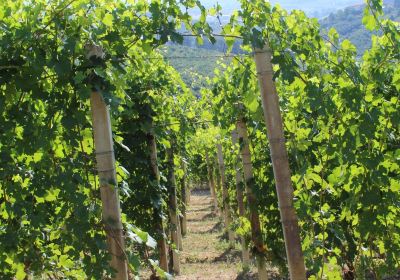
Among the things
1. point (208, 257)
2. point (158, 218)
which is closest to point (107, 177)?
point (158, 218)

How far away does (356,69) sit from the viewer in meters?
3.59

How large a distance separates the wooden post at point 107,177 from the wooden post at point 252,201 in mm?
3975

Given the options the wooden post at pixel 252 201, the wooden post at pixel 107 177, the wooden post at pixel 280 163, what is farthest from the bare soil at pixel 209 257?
the wooden post at pixel 107 177

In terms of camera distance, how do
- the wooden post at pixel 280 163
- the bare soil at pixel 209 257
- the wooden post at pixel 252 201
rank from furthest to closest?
the bare soil at pixel 209 257 < the wooden post at pixel 252 201 < the wooden post at pixel 280 163

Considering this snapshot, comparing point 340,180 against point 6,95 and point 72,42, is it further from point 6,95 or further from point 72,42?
point 6,95

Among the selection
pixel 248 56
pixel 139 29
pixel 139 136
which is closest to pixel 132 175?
pixel 139 136

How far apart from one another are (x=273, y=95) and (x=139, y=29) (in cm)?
93

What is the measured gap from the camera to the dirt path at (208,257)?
35.6 ft

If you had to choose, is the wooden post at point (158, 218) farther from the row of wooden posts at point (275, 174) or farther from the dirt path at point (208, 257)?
the row of wooden posts at point (275, 174)

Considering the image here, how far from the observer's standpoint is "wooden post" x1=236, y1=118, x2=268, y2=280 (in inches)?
273

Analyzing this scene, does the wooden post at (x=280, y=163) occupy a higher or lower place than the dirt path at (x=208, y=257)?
higher

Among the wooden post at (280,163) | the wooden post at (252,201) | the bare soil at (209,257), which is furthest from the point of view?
the bare soil at (209,257)

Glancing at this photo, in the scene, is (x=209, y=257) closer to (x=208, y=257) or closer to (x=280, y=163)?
(x=208, y=257)

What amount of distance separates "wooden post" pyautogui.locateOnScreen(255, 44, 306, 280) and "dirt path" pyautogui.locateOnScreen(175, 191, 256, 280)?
6856 millimetres
